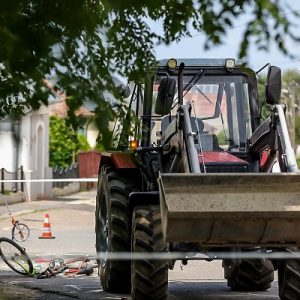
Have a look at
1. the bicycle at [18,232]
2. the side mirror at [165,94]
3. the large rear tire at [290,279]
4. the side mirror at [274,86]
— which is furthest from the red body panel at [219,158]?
the bicycle at [18,232]

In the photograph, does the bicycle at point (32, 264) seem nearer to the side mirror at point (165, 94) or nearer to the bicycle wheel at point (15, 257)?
the bicycle wheel at point (15, 257)

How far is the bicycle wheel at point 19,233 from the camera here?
67.0 ft

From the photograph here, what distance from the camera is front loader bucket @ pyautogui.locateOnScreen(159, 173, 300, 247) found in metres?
8.97

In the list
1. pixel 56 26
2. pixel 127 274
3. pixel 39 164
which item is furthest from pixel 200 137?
pixel 39 164

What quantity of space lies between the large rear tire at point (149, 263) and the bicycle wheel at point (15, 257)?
15.9ft

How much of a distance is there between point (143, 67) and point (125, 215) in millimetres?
4354

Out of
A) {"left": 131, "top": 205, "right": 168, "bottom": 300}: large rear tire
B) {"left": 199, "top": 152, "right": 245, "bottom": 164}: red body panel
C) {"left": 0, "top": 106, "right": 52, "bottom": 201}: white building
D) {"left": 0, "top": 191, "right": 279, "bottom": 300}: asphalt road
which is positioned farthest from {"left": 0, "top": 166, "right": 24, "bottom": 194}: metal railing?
{"left": 131, "top": 205, "right": 168, "bottom": 300}: large rear tire

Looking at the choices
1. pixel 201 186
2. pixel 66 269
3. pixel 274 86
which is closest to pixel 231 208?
pixel 201 186

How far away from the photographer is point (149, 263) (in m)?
10.0

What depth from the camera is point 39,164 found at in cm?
4044

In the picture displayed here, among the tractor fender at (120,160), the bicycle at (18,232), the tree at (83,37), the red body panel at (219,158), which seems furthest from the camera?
the bicycle at (18,232)

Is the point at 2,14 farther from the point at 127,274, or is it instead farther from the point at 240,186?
the point at 127,274

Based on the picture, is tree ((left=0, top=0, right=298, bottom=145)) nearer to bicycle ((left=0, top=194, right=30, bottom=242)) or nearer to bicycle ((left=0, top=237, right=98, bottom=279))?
bicycle ((left=0, top=237, right=98, bottom=279))

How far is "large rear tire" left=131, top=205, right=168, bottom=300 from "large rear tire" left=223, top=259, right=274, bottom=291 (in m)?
2.38
